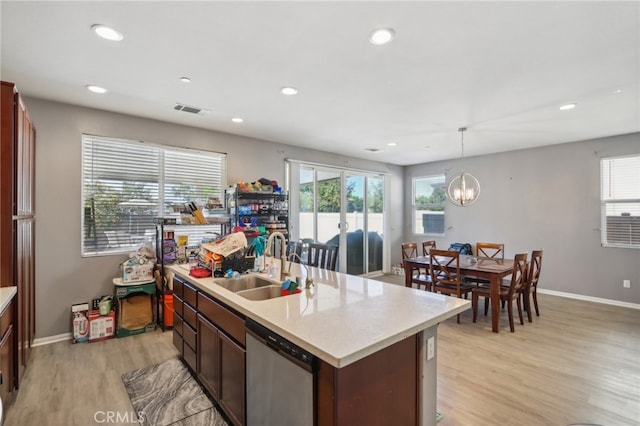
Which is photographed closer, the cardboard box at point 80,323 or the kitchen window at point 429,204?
the cardboard box at point 80,323

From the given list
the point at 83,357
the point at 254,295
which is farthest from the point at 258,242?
the point at 83,357

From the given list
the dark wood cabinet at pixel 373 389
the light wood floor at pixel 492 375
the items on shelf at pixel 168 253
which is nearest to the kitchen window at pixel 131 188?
the items on shelf at pixel 168 253

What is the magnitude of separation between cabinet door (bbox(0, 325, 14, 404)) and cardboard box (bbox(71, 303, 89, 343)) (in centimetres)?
107

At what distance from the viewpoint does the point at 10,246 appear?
2.23 meters

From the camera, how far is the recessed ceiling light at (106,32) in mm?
1981

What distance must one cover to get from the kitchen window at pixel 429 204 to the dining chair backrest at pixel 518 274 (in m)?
2.94

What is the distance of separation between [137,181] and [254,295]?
2705 millimetres

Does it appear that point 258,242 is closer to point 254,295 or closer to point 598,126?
point 254,295

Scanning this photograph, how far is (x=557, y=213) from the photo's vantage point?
5.25 meters

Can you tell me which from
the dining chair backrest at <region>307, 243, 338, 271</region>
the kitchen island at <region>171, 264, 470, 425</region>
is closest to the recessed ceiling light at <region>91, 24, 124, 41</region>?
the kitchen island at <region>171, 264, 470, 425</region>

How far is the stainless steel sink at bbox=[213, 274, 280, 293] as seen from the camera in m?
2.33

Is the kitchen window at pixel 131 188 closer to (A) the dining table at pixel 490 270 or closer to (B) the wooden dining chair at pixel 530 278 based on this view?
(A) the dining table at pixel 490 270

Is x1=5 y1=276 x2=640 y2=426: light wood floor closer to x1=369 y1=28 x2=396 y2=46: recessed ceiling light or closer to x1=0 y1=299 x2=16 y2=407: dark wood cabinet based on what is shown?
x1=0 y1=299 x2=16 y2=407: dark wood cabinet

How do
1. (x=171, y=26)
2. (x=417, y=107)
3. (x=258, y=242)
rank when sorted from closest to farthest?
(x=171, y=26), (x=258, y=242), (x=417, y=107)
